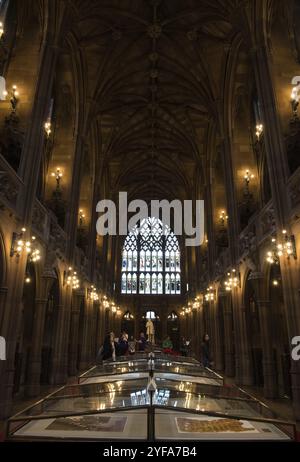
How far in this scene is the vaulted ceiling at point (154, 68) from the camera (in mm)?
19297

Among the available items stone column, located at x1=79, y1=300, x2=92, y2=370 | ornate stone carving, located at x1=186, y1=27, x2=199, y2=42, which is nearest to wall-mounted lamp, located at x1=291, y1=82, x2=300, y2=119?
ornate stone carving, located at x1=186, y1=27, x2=199, y2=42

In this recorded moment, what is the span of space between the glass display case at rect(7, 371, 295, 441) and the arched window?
→ 38.3 m

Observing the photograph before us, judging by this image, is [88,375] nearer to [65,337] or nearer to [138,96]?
[65,337]

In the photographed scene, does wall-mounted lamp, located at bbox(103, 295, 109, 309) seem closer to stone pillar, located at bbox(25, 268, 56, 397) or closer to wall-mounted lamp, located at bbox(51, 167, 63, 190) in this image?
wall-mounted lamp, located at bbox(51, 167, 63, 190)

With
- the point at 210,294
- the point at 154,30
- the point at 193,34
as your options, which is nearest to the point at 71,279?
the point at 210,294

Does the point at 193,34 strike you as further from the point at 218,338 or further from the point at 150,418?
the point at 150,418

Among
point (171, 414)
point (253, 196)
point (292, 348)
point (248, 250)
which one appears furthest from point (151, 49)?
point (171, 414)

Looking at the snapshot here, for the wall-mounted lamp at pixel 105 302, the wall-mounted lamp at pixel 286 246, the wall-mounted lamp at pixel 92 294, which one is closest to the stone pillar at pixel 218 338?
the wall-mounted lamp at pixel 92 294

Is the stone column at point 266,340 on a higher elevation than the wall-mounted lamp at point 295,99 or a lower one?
lower

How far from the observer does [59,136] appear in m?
20.2

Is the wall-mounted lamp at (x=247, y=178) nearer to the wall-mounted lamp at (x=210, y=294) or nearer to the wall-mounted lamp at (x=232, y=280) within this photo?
the wall-mounted lamp at (x=232, y=280)

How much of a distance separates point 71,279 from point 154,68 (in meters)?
15.8

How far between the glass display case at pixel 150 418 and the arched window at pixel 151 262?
38.3m

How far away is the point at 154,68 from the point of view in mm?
23453
